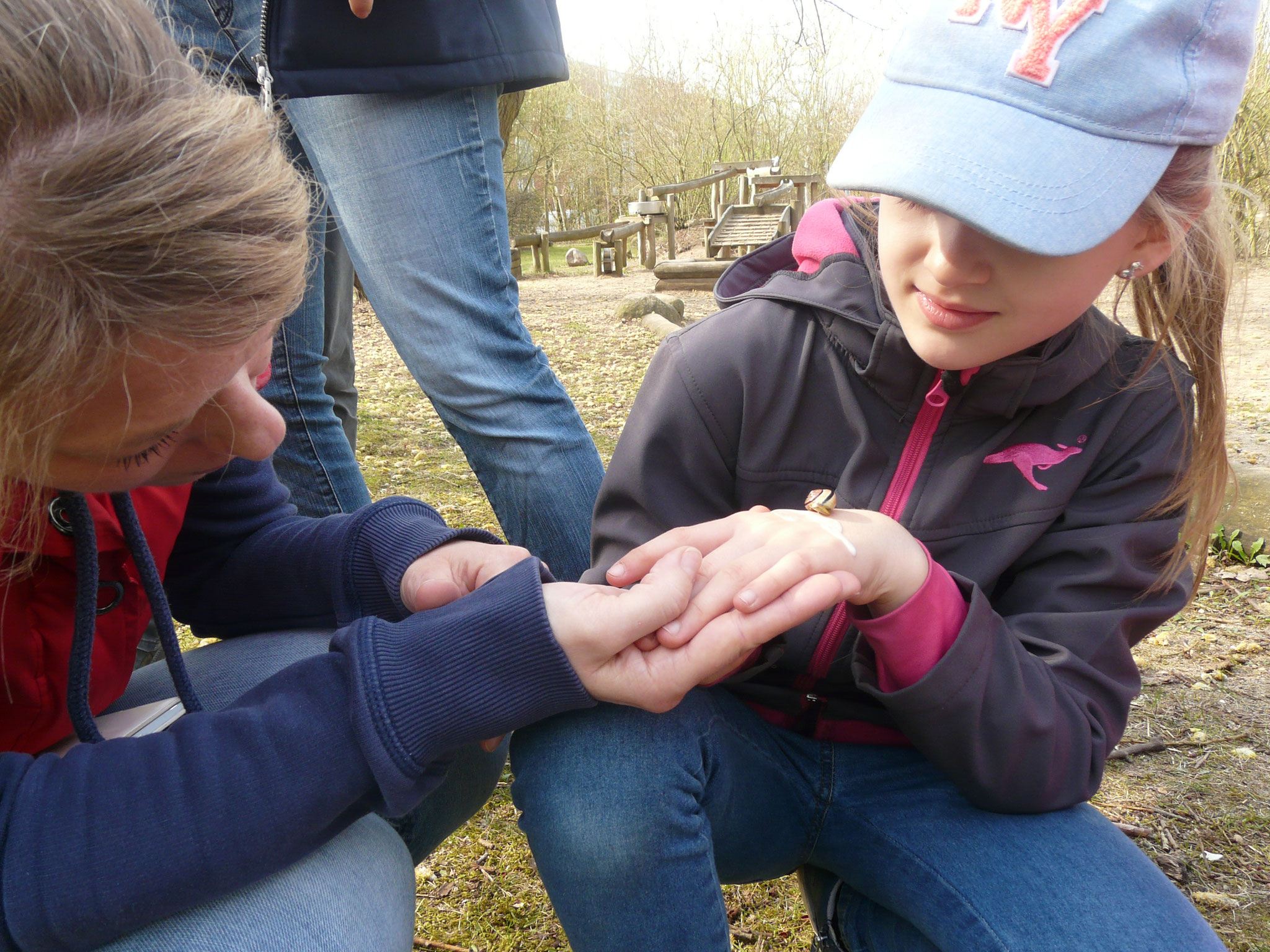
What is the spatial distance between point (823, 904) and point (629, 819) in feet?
1.62

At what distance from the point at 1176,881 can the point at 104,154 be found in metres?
1.98

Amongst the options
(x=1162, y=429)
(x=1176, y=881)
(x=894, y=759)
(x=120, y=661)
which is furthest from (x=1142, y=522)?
(x=120, y=661)

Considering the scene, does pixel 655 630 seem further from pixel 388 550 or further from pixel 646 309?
pixel 646 309

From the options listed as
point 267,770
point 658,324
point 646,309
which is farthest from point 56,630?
point 646,309

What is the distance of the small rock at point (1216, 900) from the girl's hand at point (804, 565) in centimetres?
103

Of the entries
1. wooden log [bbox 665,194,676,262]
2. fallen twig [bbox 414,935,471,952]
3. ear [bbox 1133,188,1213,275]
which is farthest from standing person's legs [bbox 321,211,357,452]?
wooden log [bbox 665,194,676,262]

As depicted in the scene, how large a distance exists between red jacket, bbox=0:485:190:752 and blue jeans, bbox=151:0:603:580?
65 centimetres

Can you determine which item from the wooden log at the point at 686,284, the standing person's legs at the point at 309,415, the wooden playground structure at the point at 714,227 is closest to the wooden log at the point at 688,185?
the wooden playground structure at the point at 714,227

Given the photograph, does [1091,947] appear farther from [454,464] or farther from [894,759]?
[454,464]

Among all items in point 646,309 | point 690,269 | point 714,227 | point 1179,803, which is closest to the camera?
point 1179,803

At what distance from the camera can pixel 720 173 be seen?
17766 mm

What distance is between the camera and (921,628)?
112cm

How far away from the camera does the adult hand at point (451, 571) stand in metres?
1.28

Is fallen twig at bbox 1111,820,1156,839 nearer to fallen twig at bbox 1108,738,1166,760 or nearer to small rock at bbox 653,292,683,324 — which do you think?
fallen twig at bbox 1108,738,1166,760
